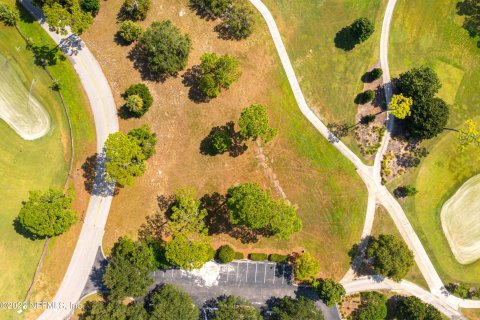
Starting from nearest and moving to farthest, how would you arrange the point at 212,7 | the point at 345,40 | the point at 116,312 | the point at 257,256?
the point at 116,312, the point at 257,256, the point at 212,7, the point at 345,40

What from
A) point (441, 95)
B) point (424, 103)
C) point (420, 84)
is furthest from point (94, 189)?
point (441, 95)

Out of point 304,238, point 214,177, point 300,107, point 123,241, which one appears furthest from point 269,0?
point 123,241

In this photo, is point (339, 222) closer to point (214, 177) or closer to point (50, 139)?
point (214, 177)

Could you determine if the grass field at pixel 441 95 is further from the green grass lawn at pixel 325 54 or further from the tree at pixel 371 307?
the tree at pixel 371 307

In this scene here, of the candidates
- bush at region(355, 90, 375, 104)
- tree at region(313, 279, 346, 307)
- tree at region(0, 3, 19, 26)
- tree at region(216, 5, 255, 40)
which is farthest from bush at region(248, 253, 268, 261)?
tree at region(0, 3, 19, 26)

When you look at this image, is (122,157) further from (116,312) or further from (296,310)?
(296,310)

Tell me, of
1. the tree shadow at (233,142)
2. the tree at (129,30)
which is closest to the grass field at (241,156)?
the tree shadow at (233,142)
